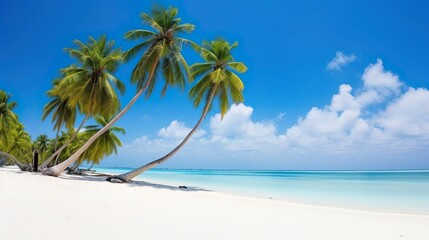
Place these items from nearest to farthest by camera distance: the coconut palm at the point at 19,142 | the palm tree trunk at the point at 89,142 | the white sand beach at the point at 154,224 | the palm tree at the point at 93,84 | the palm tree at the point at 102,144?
the white sand beach at the point at 154,224 < the palm tree trunk at the point at 89,142 < the palm tree at the point at 93,84 < the palm tree at the point at 102,144 < the coconut palm at the point at 19,142

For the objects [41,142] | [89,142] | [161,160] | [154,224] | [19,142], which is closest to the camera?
[154,224]

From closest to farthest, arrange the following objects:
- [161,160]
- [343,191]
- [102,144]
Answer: [161,160]
[343,191]
[102,144]

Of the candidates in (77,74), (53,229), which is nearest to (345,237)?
(53,229)

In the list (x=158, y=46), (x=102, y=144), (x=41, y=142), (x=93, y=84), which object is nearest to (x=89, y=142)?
(x=93, y=84)

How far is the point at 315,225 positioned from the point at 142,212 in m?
3.52

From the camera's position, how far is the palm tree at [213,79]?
1833cm

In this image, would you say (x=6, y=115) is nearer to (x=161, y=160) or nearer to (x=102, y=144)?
(x=102, y=144)

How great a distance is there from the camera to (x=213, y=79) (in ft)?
57.4

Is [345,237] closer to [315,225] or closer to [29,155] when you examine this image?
[315,225]

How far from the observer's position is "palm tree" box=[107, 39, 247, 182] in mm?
18328

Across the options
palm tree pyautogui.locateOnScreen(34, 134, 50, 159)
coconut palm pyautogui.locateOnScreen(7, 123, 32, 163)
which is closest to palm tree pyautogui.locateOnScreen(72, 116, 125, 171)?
coconut palm pyautogui.locateOnScreen(7, 123, 32, 163)

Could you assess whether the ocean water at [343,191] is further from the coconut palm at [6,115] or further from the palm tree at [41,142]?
the palm tree at [41,142]

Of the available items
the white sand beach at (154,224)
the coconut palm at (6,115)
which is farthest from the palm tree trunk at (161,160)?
the coconut palm at (6,115)

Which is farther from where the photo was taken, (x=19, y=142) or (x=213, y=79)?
(x=19, y=142)
